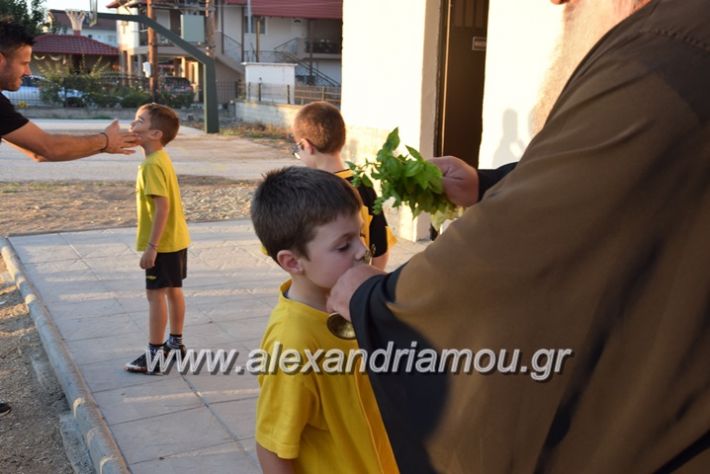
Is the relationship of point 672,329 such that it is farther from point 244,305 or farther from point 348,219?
point 244,305

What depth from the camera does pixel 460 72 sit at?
320 inches

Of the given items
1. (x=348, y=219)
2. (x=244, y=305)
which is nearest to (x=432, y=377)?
(x=348, y=219)

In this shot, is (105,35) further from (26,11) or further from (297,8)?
(26,11)

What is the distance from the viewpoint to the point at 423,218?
852cm

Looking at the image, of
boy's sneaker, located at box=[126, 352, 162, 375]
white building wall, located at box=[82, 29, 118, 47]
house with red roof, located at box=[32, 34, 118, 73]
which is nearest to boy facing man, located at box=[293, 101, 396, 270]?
boy's sneaker, located at box=[126, 352, 162, 375]

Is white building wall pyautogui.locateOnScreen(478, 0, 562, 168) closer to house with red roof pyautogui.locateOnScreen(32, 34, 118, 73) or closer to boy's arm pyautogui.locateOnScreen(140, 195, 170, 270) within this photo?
boy's arm pyautogui.locateOnScreen(140, 195, 170, 270)

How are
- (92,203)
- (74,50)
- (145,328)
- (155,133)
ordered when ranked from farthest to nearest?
1. (74,50)
2. (92,203)
3. (145,328)
4. (155,133)

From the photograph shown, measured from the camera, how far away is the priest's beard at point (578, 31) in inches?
60.4

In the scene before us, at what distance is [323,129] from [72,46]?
5958cm

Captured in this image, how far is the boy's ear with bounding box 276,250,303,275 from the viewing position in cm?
223

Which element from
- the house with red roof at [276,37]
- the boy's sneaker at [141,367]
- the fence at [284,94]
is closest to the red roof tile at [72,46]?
the house with red roof at [276,37]

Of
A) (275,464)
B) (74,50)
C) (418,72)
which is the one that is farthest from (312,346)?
(74,50)

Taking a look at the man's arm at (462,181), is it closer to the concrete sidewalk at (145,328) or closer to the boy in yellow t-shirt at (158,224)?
the concrete sidewalk at (145,328)

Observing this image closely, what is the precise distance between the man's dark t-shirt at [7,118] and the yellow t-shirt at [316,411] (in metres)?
2.75
